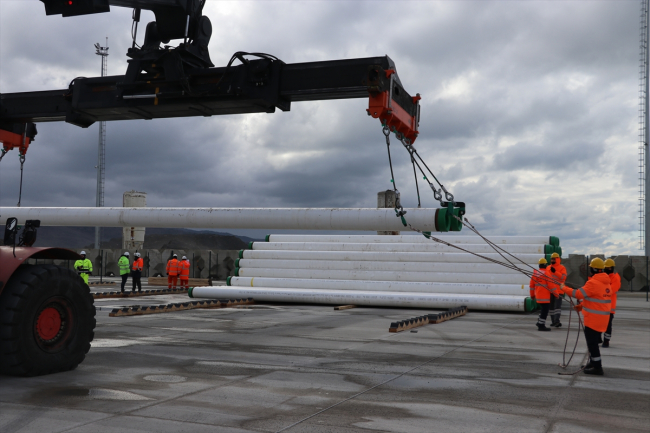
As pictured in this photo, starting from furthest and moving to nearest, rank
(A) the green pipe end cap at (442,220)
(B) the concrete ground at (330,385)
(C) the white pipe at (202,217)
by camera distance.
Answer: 1. (C) the white pipe at (202,217)
2. (A) the green pipe end cap at (442,220)
3. (B) the concrete ground at (330,385)

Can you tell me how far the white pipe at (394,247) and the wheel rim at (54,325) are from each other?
14601 millimetres

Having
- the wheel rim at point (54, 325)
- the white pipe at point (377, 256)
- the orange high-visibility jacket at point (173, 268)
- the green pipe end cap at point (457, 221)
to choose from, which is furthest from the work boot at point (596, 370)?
the orange high-visibility jacket at point (173, 268)

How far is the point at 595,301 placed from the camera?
320 inches

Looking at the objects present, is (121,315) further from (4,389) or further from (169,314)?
(4,389)

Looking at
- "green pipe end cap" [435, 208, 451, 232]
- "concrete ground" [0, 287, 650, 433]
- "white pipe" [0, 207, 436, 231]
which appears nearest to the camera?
"concrete ground" [0, 287, 650, 433]

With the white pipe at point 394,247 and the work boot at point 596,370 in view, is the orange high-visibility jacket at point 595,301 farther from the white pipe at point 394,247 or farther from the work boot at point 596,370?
the white pipe at point 394,247

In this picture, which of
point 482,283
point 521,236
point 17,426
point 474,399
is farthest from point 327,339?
point 521,236

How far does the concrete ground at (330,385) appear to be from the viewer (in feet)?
17.7

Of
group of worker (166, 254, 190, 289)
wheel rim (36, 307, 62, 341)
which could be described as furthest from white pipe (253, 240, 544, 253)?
wheel rim (36, 307, 62, 341)

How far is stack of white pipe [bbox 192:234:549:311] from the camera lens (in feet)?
59.1

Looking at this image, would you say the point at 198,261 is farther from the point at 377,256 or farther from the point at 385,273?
the point at 385,273

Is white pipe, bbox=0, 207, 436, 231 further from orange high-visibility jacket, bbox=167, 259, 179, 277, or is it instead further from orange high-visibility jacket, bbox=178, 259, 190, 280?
orange high-visibility jacket, bbox=178, 259, 190, 280

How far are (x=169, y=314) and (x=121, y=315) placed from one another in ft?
4.29

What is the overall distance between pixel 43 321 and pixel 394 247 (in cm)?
1514
